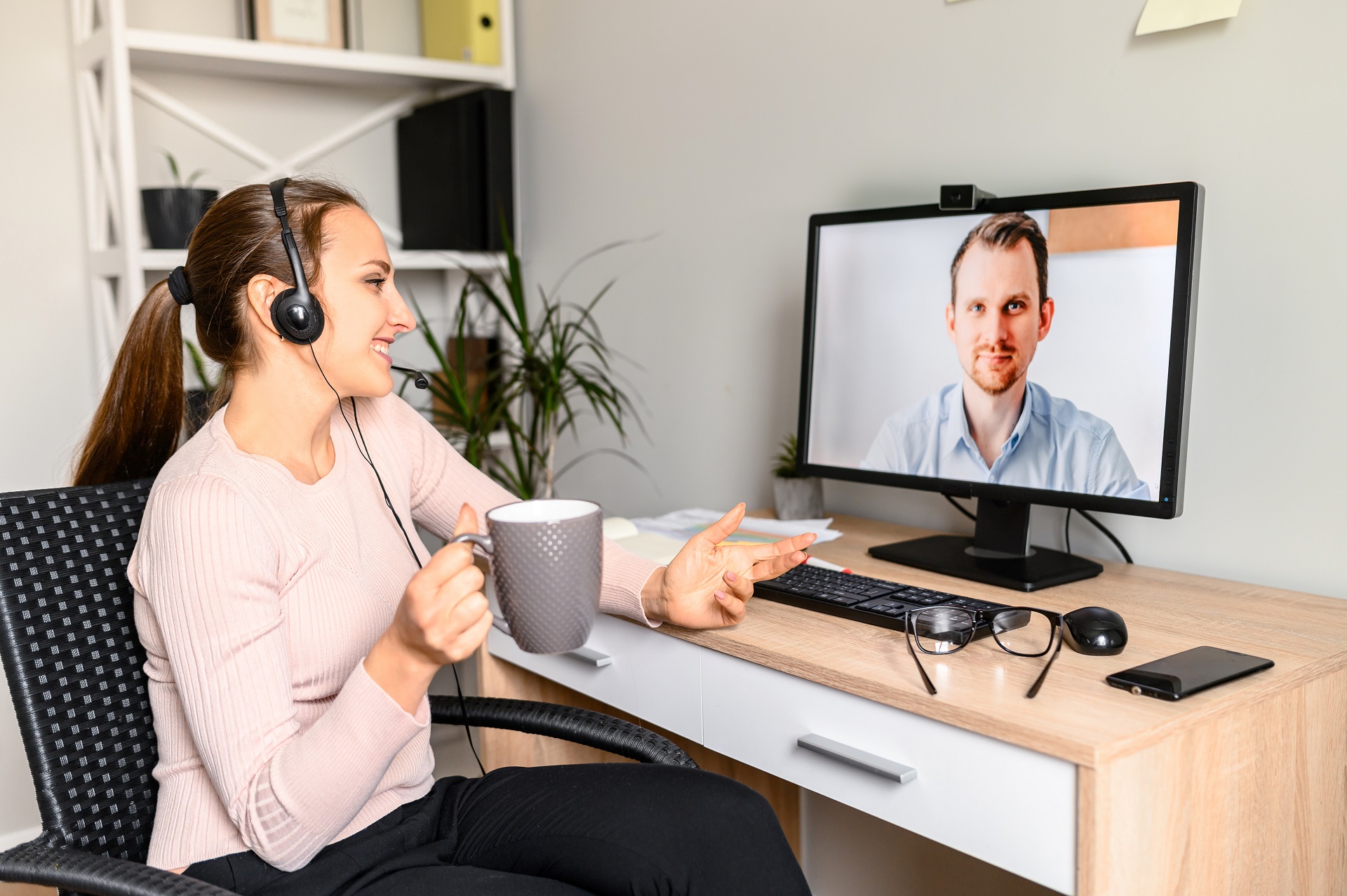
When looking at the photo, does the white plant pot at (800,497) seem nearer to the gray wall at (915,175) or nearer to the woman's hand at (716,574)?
the gray wall at (915,175)

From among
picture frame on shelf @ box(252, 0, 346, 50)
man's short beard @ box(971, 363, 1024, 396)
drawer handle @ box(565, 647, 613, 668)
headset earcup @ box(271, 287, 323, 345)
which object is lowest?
drawer handle @ box(565, 647, 613, 668)

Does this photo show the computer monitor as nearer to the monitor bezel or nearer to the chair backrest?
the monitor bezel

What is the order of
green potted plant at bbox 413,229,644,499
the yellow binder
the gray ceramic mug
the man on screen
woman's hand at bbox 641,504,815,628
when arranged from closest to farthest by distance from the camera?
1. the gray ceramic mug
2. woman's hand at bbox 641,504,815,628
3. the man on screen
4. green potted plant at bbox 413,229,644,499
5. the yellow binder

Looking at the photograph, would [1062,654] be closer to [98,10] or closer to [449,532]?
[449,532]

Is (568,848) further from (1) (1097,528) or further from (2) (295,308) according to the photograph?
(1) (1097,528)

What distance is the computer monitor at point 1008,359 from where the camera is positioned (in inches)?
50.9

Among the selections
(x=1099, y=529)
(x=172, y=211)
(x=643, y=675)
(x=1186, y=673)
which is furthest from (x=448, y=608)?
(x=172, y=211)

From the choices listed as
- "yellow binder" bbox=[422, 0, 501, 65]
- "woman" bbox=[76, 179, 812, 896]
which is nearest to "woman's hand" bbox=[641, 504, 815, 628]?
"woman" bbox=[76, 179, 812, 896]

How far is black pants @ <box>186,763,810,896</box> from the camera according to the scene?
40.0 inches

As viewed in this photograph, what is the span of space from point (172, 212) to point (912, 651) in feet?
5.93

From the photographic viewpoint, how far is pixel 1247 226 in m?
1.36

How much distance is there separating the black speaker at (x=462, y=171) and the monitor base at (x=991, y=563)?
1350 millimetres

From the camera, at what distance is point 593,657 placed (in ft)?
4.72

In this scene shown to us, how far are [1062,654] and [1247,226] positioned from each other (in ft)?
2.07
